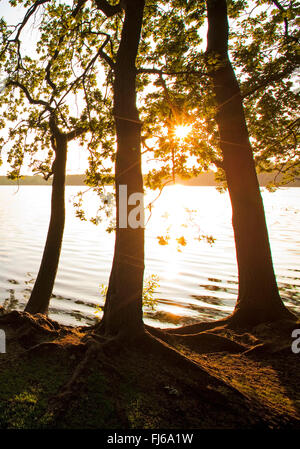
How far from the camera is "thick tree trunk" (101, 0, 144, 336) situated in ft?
19.9

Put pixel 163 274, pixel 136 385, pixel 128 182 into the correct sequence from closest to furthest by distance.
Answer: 1. pixel 136 385
2. pixel 128 182
3. pixel 163 274

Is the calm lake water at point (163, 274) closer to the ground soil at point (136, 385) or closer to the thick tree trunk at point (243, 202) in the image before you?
the thick tree trunk at point (243, 202)

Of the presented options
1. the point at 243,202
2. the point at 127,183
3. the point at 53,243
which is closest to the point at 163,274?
the point at 53,243

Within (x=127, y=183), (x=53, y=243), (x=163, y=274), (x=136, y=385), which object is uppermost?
(x=127, y=183)

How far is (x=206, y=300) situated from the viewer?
61.7 feet

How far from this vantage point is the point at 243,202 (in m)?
9.00

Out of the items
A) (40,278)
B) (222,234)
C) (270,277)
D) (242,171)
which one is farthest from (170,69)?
(222,234)

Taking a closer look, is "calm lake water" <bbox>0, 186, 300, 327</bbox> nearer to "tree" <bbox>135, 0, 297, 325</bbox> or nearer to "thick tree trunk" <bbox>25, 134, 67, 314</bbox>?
"tree" <bbox>135, 0, 297, 325</bbox>

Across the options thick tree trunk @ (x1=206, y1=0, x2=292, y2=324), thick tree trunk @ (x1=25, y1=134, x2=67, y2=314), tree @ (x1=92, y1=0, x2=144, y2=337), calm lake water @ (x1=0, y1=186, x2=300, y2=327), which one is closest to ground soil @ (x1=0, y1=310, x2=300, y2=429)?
tree @ (x1=92, y1=0, x2=144, y2=337)

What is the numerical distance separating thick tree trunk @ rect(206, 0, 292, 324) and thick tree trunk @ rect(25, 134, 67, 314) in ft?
25.1

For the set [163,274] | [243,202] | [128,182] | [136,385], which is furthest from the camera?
[163,274]

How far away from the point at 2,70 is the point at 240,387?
1446 centimetres

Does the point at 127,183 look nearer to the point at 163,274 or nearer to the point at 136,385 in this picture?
the point at 136,385

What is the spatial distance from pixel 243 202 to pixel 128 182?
4344mm
